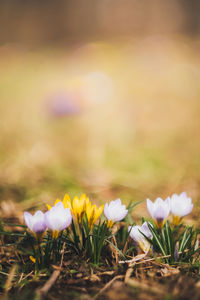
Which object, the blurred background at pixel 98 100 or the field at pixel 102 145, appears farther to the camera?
the blurred background at pixel 98 100

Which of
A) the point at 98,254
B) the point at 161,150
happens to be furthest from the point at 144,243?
the point at 161,150

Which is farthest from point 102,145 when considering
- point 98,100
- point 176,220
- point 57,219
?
point 57,219

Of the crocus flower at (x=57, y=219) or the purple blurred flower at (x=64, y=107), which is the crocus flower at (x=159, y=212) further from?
the purple blurred flower at (x=64, y=107)

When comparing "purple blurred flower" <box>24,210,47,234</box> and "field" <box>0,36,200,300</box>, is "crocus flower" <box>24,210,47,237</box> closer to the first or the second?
"purple blurred flower" <box>24,210,47,234</box>

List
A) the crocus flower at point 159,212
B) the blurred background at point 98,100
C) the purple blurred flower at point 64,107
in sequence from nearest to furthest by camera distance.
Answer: the crocus flower at point 159,212, the blurred background at point 98,100, the purple blurred flower at point 64,107

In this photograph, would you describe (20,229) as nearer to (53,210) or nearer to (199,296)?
(53,210)

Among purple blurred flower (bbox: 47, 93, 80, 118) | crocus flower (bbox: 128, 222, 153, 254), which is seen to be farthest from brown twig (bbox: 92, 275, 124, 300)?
purple blurred flower (bbox: 47, 93, 80, 118)

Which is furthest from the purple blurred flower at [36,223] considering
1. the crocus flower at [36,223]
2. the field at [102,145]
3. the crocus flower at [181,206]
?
the crocus flower at [181,206]

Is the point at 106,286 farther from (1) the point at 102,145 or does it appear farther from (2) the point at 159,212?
(1) the point at 102,145
